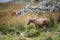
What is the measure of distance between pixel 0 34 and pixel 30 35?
62 cm

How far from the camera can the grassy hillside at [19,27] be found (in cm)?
489

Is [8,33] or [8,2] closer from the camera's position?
[8,33]

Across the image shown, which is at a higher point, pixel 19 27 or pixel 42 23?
pixel 42 23

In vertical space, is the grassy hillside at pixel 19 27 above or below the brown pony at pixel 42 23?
below

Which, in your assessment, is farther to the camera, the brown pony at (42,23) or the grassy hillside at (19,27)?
the brown pony at (42,23)

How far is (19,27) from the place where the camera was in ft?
18.1

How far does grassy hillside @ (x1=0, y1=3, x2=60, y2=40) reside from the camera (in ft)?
16.0

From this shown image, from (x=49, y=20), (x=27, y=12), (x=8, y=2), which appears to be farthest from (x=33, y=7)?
(x=49, y=20)

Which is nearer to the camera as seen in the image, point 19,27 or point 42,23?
point 42,23

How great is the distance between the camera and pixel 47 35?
484cm

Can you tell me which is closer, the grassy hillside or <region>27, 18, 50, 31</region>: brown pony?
the grassy hillside

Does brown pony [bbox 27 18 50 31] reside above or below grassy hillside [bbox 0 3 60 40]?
above

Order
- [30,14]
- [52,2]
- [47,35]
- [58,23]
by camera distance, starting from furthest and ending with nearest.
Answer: [52,2] → [30,14] → [58,23] → [47,35]

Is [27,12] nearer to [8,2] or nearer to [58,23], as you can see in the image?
[8,2]
